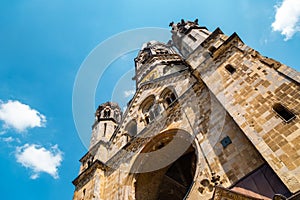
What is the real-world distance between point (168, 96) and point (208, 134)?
257 inches

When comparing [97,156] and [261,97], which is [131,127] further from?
[261,97]

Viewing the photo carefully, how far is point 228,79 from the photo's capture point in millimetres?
10766

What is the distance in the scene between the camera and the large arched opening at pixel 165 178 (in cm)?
1351

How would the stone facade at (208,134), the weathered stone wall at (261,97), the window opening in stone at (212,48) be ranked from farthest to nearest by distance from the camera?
1. the window opening in stone at (212,48)
2. the stone facade at (208,134)
3. the weathered stone wall at (261,97)

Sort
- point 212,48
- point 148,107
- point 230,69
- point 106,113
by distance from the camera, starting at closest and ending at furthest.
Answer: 1. point 230,69
2. point 212,48
3. point 148,107
4. point 106,113

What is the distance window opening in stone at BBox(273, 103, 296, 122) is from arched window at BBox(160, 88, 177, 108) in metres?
8.22

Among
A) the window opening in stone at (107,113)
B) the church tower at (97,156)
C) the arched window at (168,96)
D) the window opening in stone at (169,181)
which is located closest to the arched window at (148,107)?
the arched window at (168,96)

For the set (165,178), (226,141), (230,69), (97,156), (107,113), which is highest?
(107,113)

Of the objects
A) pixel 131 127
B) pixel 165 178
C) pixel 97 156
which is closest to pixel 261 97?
pixel 165 178

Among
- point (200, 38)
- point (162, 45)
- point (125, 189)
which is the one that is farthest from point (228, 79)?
point (162, 45)

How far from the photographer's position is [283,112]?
813cm

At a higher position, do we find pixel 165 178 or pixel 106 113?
pixel 106 113

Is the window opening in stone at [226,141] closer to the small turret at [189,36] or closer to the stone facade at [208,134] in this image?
the stone facade at [208,134]

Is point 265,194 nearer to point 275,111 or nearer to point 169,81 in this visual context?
point 275,111
